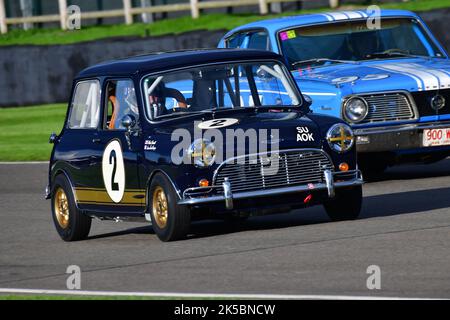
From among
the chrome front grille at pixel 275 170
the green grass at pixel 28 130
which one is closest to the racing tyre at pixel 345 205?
the chrome front grille at pixel 275 170

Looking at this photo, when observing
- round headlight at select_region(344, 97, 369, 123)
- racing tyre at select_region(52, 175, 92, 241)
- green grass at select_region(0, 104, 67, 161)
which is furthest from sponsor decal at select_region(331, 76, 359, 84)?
green grass at select_region(0, 104, 67, 161)

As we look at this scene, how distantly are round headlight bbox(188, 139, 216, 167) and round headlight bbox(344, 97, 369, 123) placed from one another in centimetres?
328

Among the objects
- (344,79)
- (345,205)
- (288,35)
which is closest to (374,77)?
(344,79)

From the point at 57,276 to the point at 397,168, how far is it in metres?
6.57

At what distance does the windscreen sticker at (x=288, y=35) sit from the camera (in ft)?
42.7

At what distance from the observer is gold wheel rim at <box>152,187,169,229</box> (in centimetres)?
923

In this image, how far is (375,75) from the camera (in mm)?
12273

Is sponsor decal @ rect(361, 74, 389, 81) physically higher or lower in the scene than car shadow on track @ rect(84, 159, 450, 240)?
higher

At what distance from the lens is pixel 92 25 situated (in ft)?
99.2

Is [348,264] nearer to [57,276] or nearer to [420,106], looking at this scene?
[57,276]

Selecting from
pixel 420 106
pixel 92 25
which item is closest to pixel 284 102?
pixel 420 106

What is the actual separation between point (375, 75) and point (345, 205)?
2745 mm

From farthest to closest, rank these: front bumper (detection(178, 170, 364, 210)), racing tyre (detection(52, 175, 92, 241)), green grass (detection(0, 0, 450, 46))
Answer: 1. green grass (detection(0, 0, 450, 46))
2. racing tyre (detection(52, 175, 92, 241))
3. front bumper (detection(178, 170, 364, 210))

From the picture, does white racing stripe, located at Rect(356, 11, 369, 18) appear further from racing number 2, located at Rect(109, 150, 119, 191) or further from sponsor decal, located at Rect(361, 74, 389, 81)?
racing number 2, located at Rect(109, 150, 119, 191)
